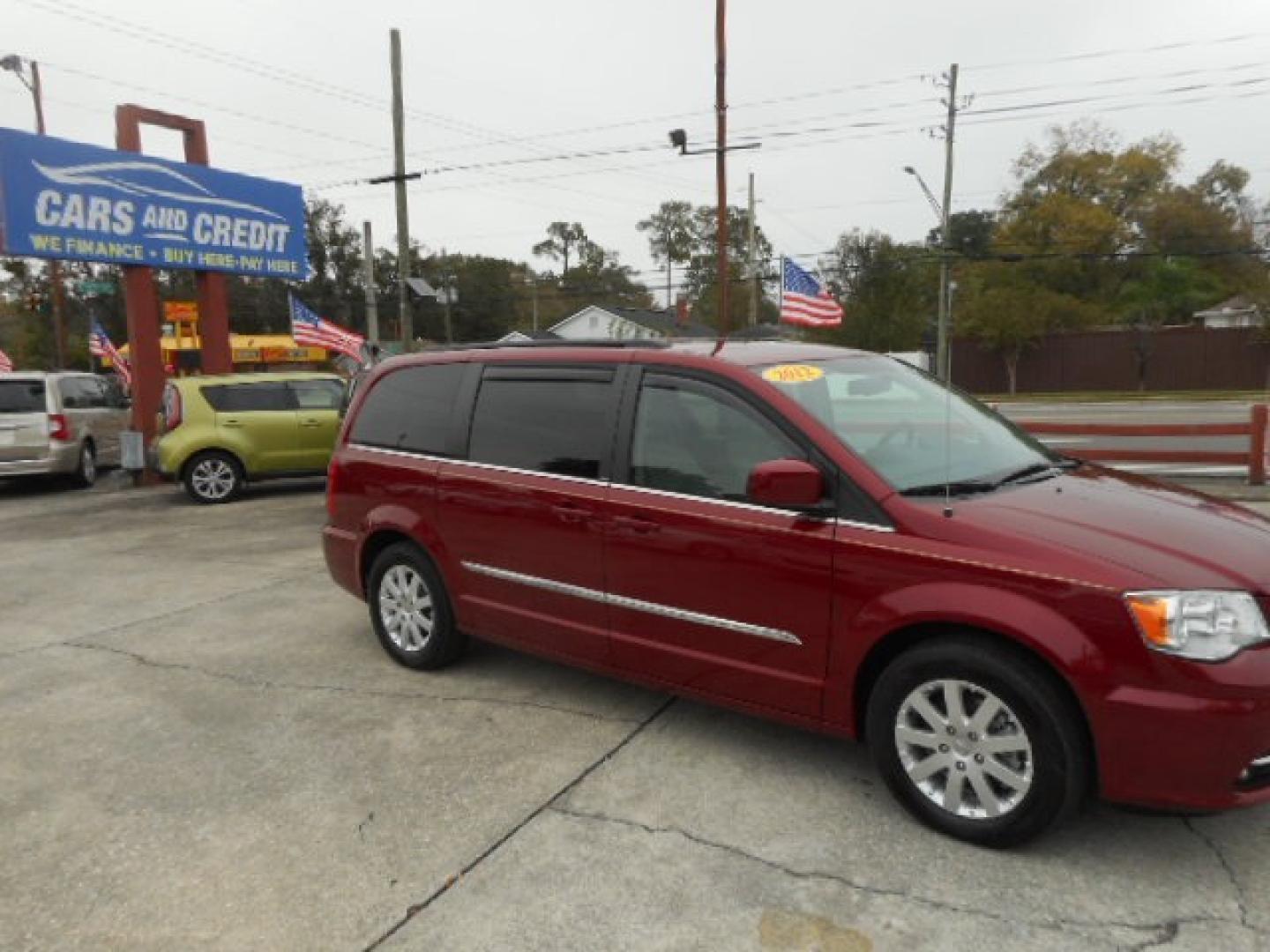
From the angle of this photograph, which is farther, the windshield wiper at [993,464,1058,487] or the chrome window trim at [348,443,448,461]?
the chrome window trim at [348,443,448,461]

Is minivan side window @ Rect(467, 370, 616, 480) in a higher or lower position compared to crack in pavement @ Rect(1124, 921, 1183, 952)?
higher

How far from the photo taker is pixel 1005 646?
2.82 meters

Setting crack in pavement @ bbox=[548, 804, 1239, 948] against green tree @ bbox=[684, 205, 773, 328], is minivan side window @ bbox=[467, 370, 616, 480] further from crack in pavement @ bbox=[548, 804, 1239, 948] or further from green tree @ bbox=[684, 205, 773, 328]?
green tree @ bbox=[684, 205, 773, 328]

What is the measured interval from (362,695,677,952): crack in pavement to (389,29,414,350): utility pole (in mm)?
16350

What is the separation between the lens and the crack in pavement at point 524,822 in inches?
103

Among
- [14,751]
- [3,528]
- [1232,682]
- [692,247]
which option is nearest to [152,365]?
[3,528]

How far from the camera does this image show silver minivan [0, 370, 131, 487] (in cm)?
1170

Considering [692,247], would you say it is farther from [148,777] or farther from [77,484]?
[148,777]

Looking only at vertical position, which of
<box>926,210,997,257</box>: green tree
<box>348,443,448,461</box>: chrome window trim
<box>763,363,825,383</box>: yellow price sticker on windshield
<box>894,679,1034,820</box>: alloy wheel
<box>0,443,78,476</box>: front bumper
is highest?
<box>926,210,997,257</box>: green tree

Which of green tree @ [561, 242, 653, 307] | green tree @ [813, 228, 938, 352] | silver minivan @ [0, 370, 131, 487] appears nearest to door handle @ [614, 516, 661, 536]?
silver minivan @ [0, 370, 131, 487]

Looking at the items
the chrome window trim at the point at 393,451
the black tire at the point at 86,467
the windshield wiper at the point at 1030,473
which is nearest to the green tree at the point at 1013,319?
the black tire at the point at 86,467

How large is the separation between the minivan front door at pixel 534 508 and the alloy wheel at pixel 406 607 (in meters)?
0.28

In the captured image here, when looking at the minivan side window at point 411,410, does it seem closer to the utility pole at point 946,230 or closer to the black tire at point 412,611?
the black tire at point 412,611

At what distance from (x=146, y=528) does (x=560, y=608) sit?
7.37 metres
